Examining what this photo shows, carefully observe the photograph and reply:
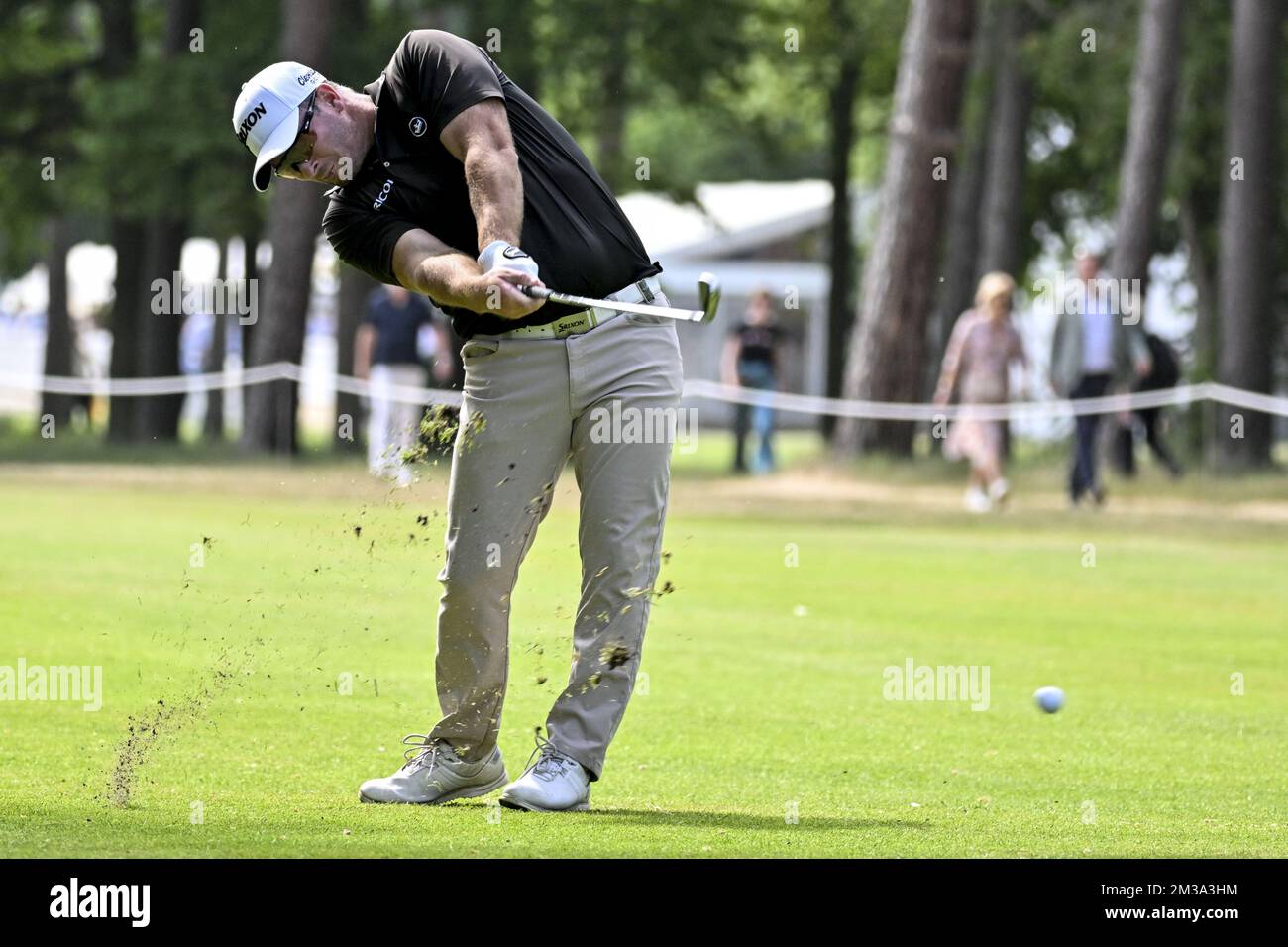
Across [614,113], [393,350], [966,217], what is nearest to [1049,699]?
[393,350]

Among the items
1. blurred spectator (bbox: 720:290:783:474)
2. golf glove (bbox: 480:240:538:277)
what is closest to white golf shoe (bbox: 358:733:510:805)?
golf glove (bbox: 480:240:538:277)

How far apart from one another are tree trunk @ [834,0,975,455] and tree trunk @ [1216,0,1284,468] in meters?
3.53

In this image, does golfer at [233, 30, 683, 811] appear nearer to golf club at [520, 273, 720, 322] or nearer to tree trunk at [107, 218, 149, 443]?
golf club at [520, 273, 720, 322]

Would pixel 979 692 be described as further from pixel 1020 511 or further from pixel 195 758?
pixel 1020 511

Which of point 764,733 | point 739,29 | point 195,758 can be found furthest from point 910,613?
point 739,29

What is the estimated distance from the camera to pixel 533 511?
7.05 m

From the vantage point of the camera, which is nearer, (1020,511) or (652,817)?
(652,817)

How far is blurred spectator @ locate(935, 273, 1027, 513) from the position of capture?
22.1 metres

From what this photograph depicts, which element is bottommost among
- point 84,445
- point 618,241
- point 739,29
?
point 84,445

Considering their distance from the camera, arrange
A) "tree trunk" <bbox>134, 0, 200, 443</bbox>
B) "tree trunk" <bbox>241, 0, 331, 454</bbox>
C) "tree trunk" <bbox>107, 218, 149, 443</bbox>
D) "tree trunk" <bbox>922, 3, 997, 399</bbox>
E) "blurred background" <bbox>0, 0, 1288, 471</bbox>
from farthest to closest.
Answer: "tree trunk" <bbox>922, 3, 997, 399</bbox> → "tree trunk" <bbox>107, 218, 149, 443</bbox> → "tree trunk" <bbox>134, 0, 200, 443</bbox> → "tree trunk" <bbox>241, 0, 331, 454</bbox> → "blurred background" <bbox>0, 0, 1288, 471</bbox>

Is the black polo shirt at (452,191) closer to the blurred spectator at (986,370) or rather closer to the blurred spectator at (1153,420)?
the blurred spectator at (986,370)

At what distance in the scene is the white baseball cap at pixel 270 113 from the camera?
6.67 m

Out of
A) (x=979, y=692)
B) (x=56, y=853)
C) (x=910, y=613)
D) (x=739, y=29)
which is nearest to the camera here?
(x=56, y=853)

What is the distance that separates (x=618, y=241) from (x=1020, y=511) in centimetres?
1559
